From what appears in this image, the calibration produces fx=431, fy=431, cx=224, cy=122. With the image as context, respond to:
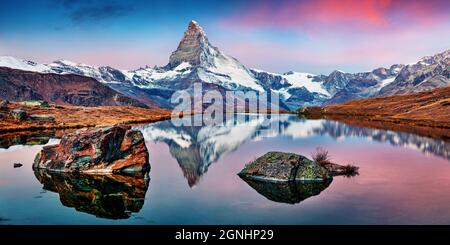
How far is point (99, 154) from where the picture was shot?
51.4m

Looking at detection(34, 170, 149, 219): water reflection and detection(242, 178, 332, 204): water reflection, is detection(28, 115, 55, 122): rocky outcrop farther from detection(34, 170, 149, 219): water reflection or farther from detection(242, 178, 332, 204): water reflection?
detection(242, 178, 332, 204): water reflection

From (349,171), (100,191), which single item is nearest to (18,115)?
(100,191)

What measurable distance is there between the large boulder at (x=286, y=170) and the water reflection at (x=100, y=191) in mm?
12577

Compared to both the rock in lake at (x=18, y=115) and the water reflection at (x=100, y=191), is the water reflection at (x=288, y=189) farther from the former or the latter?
the rock in lake at (x=18, y=115)

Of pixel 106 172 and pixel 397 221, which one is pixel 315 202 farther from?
pixel 106 172

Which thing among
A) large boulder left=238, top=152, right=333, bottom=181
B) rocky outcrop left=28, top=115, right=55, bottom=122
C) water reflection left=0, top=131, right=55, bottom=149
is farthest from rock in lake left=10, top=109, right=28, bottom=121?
large boulder left=238, top=152, right=333, bottom=181

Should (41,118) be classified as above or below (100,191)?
above

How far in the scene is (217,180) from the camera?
48469mm

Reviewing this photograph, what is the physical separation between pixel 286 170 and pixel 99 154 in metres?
22.2

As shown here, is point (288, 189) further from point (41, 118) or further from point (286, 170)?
point (41, 118)

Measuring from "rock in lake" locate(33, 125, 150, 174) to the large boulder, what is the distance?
560 inches

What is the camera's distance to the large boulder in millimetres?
46156
